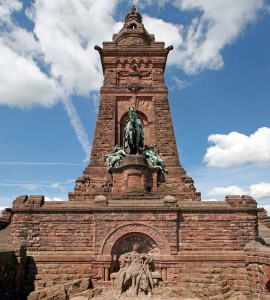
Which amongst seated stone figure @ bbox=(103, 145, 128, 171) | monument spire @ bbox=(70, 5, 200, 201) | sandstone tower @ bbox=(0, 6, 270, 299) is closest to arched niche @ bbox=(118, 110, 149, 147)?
monument spire @ bbox=(70, 5, 200, 201)

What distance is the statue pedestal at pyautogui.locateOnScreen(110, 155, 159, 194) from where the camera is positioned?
19.1 metres

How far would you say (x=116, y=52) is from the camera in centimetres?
2841

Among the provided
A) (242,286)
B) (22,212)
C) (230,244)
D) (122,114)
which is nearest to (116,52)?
(122,114)

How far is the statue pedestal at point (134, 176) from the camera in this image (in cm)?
1912

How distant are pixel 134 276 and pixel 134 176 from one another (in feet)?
22.1

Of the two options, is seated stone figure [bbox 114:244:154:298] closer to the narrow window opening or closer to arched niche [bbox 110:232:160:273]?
arched niche [bbox 110:232:160:273]

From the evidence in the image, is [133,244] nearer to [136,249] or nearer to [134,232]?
[134,232]

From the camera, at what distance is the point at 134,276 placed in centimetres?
1361

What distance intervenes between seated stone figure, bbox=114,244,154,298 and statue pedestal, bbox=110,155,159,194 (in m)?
4.99

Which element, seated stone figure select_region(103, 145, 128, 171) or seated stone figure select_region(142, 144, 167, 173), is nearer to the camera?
seated stone figure select_region(142, 144, 167, 173)

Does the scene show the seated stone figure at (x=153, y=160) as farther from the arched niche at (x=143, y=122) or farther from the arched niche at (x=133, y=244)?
the arched niche at (x=133, y=244)

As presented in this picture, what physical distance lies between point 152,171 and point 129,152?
312cm

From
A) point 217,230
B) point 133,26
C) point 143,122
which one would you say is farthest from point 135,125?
point 133,26

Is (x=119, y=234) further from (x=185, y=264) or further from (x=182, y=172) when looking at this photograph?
(x=182, y=172)
